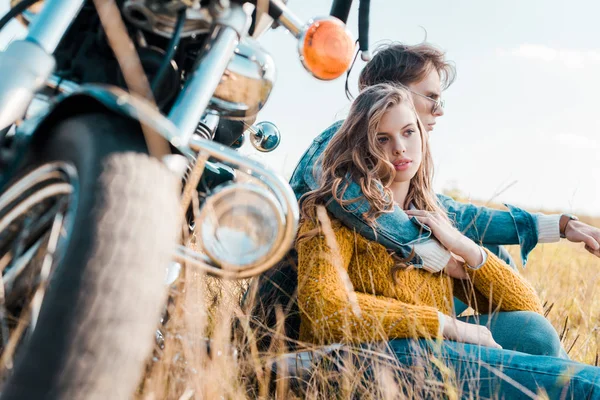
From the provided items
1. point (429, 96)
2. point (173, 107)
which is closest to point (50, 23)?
point (173, 107)

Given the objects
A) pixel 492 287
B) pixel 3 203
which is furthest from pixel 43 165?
pixel 492 287

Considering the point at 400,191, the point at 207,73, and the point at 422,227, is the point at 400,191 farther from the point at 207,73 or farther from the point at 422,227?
the point at 207,73

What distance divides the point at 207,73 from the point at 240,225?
0.27 m

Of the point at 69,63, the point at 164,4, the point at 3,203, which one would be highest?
the point at 164,4

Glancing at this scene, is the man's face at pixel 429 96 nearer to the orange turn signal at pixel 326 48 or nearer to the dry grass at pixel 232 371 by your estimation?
the dry grass at pixel 232 371

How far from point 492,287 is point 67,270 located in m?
1.39

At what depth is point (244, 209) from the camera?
90cm

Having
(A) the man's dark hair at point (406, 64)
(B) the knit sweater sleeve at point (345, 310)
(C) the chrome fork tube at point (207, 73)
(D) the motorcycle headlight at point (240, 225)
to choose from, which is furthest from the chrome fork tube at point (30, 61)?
(A) the man's dark hair at point (406, 64)

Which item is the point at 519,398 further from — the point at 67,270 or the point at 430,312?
the point at 67,270

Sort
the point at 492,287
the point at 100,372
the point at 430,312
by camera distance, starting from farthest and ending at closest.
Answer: the point at 492,287, the point at 430,312, the point at 100,372

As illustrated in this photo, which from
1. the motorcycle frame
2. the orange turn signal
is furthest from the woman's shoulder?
the motorcycle frame

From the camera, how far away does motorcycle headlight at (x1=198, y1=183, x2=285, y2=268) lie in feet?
2.94

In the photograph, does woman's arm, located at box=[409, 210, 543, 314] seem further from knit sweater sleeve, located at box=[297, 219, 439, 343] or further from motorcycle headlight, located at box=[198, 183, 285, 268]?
motorcycle headlight, located at box=[198, 183, 285, 268]

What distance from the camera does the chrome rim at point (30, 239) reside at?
86 cm
